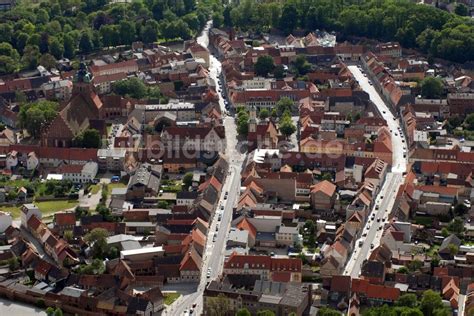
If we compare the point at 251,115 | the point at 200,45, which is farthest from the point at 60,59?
the point at 251,115

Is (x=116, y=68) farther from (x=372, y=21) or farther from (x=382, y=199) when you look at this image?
(x=382, y=199)

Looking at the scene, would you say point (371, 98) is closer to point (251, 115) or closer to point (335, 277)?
point (251, 115)

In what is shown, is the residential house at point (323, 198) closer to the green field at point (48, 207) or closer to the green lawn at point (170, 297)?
the green lawn at point (170, 297)

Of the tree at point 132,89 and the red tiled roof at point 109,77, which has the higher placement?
the tree at point 132,89

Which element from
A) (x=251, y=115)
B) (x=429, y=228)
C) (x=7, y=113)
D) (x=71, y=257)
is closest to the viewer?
(x=71, y=257)

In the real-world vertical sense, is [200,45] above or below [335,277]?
below

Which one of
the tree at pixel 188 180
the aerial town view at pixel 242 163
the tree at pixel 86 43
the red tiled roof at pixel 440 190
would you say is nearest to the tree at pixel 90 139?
the aerial town view at pixel 242 163
